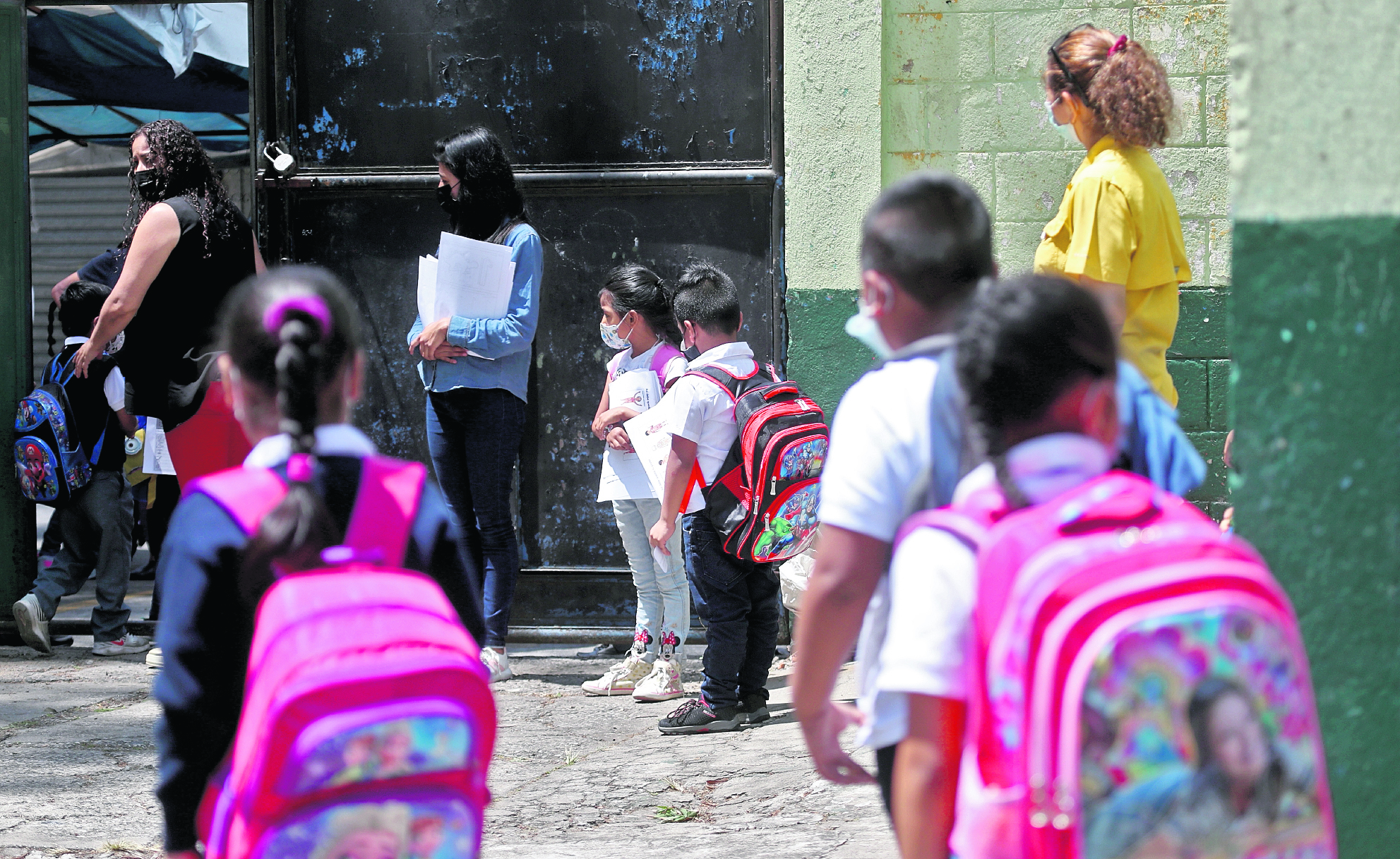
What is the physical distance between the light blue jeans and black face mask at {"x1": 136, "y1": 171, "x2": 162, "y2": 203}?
213 cm

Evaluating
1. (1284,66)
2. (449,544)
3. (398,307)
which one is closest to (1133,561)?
(449,544)

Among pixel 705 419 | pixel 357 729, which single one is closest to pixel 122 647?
pixel 705 419

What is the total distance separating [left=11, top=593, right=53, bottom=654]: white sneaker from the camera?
6.27m

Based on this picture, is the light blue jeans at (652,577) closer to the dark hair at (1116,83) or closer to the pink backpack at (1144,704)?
the dark hair at (1116,83)

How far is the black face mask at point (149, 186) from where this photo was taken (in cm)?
→ 529

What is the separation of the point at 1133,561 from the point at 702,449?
3271 mm

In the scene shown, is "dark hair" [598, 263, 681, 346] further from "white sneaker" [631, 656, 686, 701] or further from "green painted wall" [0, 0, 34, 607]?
"green painted wall" [0, 0, 34, 607]

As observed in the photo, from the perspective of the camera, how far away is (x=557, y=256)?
6355 mm

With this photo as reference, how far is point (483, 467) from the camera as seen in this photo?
549 centimetres

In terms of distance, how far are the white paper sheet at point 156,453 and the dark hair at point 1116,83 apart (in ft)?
14.5

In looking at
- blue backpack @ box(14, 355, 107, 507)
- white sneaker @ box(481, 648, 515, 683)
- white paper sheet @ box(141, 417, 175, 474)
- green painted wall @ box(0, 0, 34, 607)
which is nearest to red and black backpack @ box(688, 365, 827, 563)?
white sneaker @ box(481, 648, 515, 683)

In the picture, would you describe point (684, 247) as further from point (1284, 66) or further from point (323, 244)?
point (1284, 66)

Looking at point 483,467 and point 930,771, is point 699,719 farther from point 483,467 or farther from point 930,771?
point 930,771

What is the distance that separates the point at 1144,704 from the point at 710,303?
11.6 ft
